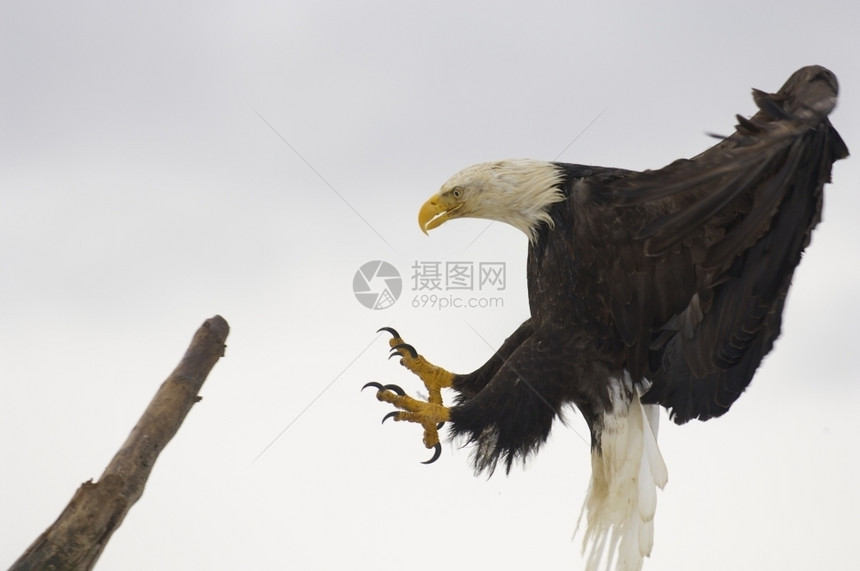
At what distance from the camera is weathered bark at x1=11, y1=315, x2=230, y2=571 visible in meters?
3.16

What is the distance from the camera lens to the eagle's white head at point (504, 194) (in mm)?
3600

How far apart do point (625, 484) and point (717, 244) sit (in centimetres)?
122

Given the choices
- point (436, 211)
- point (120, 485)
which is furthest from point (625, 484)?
point (120, 485)

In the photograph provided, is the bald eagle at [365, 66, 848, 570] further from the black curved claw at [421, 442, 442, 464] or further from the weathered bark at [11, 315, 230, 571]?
the weathered bark at [11, 315, 230, 571]

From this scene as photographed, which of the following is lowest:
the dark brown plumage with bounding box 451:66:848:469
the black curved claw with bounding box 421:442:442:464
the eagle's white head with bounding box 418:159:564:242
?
the black curved claw with bounding box 421:442:442:464

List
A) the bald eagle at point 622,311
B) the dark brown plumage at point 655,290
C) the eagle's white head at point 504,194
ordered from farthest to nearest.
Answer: the eagle's white head at point 504,194, the bald eagle at point 622,311, the dark brown plumage at point 655,290

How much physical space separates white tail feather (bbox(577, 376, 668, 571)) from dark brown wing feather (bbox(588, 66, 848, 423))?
175 millimetres

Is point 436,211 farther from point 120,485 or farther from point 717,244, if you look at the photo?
→ point 120,485

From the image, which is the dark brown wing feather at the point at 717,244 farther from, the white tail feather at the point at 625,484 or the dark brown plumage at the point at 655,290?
the white tail feather at the point at 625,484

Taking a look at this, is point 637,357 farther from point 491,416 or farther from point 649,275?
point 491,416

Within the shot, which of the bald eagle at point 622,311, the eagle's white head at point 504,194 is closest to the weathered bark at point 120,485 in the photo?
the bald eagle at point 622,311

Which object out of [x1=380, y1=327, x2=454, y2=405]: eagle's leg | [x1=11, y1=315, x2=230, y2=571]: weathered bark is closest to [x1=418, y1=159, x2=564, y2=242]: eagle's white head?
[x1=380, y1=327, x2=454, y2=405]: eagle's leg

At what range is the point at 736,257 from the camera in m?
3.23

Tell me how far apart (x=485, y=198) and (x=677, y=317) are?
868mm
